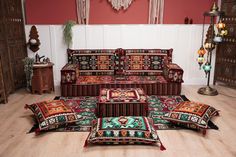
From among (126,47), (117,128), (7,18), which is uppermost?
(7,18)

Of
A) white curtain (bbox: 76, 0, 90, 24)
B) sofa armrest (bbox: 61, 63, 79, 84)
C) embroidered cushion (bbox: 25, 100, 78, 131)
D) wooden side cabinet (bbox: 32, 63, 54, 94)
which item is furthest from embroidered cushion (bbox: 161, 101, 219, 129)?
white curtain (bbox: 76, 0, 90, 24)

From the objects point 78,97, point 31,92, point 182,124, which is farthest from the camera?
point 31,92

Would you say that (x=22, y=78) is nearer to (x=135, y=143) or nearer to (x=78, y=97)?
(x=78, y=97)

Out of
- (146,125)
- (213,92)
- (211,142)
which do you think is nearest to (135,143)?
(146,125)

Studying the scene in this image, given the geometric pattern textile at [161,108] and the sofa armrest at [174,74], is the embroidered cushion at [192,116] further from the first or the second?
the sofa armrest at [174,74]

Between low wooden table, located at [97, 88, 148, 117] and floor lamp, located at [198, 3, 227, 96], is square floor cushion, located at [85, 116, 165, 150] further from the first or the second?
floor lamp, located at [198, 3, 227, 96]

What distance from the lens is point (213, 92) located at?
4.70 meters

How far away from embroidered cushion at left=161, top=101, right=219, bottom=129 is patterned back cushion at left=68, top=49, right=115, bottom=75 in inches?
78.4

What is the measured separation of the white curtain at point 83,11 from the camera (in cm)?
522

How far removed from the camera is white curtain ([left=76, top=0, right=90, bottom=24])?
206 inches

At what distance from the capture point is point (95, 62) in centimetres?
489

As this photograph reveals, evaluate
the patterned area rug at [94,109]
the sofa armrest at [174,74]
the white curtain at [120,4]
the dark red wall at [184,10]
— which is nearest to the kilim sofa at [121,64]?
the sofa armrest at [174,74]

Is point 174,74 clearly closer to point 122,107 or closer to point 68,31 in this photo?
point 122,107

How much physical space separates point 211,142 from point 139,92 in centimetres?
134
